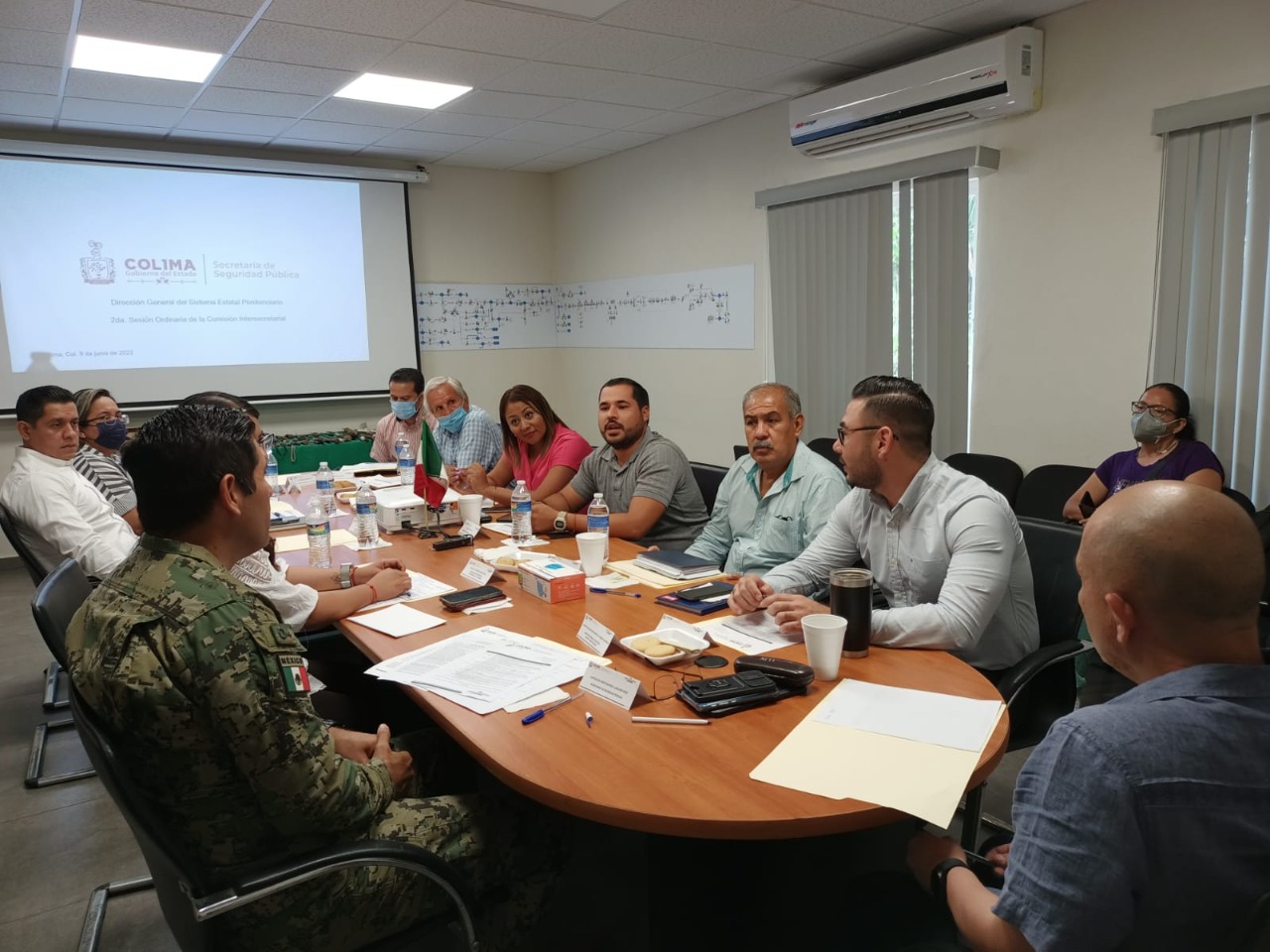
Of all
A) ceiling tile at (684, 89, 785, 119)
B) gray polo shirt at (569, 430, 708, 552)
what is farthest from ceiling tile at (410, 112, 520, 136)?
gray polo shirt at (569, 430, 708, 552)

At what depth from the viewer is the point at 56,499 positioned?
3.02 metres

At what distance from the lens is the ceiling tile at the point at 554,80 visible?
448 cm

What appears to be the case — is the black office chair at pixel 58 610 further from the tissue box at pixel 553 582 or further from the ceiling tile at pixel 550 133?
the ceiling tile at pixel 550 133

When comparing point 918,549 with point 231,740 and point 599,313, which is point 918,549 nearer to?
point 231,740

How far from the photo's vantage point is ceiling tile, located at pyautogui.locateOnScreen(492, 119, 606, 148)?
5.75 meters

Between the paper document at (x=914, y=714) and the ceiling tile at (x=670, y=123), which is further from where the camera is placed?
the ceiling tile at (x=670, y=123)

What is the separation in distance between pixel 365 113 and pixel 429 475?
10.3ft

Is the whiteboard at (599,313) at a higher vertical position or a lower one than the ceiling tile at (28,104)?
lower

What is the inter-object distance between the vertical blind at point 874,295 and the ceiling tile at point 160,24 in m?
3.23

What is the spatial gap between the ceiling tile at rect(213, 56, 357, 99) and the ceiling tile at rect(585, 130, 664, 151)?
80.5 inches

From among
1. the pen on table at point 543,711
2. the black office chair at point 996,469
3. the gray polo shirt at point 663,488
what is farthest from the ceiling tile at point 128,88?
the black office chair at point 996,469

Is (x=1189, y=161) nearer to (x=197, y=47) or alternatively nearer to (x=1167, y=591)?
(x=1167, y=591)

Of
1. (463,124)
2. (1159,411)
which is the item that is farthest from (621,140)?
(1159,411)

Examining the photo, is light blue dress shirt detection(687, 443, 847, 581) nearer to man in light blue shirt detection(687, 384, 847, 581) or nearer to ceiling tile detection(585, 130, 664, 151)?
man in light blue shirt detection(687, 384, 847, 581)
